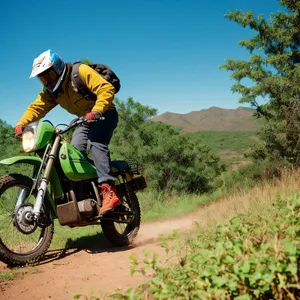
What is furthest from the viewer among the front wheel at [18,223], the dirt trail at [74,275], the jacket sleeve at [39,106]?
the jacket sleeve at [39,106]

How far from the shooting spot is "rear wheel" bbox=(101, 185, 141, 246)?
179 inches

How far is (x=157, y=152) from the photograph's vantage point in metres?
13.4

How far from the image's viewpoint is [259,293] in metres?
1.62

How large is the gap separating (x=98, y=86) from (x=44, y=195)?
1421mm

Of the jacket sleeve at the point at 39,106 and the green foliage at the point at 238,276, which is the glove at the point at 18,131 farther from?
the green foliage at the point at 238,276

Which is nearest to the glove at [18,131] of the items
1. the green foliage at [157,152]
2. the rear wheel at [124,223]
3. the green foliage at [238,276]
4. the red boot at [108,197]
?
the red boot at [108,197]

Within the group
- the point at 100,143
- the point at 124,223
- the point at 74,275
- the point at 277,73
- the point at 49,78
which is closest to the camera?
the point at 74,275

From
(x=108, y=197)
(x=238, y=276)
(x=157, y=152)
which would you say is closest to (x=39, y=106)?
(x=108, y=197)

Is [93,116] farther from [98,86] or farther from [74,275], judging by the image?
[74,275]

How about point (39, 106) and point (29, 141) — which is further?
point (39, 106)

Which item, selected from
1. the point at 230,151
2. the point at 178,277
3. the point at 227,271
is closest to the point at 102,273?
the point at 178,277

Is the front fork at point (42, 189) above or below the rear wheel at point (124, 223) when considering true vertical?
above

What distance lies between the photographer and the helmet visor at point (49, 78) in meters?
3.93

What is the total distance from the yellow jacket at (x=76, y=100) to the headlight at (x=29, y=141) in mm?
634
